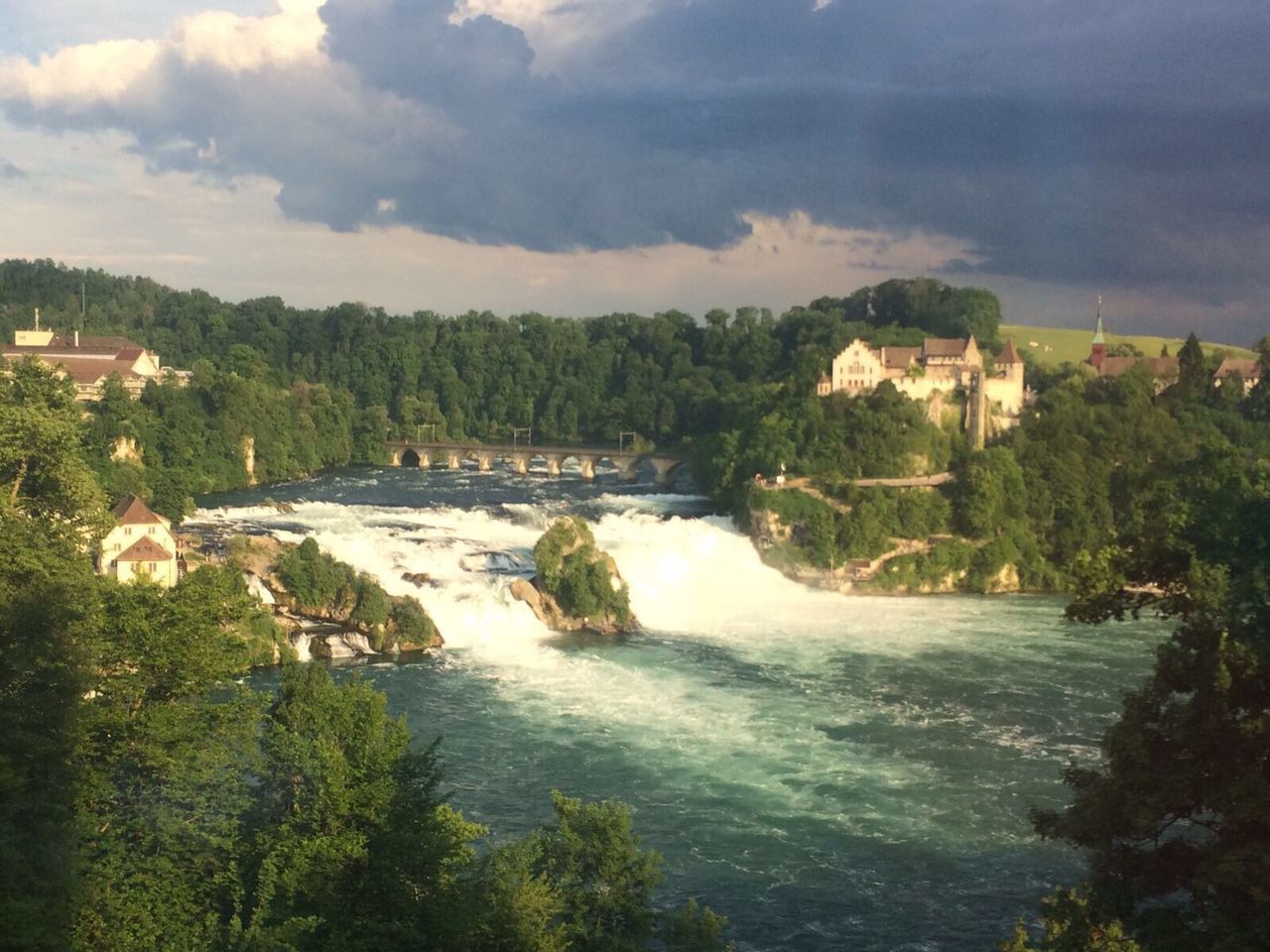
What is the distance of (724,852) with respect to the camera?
23.0 meters

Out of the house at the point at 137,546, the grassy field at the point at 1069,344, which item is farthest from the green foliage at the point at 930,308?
the house at the point at 137,546

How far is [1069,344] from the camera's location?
319 feet

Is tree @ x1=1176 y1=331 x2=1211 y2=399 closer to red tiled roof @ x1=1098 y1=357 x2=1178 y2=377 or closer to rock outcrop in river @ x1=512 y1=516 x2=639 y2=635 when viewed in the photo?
red tiled roof @ x1=1098 y1=357 x2=1178 y2=377

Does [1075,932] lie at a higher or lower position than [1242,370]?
lower

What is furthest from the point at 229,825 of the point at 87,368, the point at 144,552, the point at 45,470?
the point at 87,368

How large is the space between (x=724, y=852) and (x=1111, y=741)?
36.1 feet

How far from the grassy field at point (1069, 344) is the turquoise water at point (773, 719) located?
159 feet

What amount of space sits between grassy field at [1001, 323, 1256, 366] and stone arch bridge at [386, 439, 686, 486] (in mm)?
27629

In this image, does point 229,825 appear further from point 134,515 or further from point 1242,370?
point 1242,370

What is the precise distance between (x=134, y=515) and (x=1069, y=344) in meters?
77.7

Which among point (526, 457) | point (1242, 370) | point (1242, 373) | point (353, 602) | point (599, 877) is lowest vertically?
point (599, 877)

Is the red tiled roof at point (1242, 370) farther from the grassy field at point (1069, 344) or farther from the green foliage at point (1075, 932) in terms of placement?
the green foliage at point (1075, 932)

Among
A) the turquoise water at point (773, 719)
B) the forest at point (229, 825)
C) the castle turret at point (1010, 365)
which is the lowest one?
the turquoise water at point (773, 719)

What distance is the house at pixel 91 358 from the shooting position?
7187 cm
